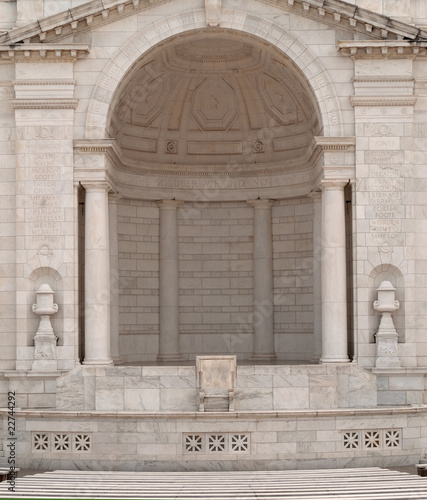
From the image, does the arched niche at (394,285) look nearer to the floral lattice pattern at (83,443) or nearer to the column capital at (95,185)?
the column capital at (95,185)

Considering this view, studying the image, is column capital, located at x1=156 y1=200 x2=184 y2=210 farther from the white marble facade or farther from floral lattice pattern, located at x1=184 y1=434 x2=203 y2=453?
floral lattice pattern, located at x1=184 y1=434 x2=203 y2=453

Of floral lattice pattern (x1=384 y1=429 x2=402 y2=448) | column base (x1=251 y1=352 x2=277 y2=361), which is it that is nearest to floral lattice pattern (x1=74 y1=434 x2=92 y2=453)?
floral lattice pattern (x1=384 y1=429 x2=402 y2=448)

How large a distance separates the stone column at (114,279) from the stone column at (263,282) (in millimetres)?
5265

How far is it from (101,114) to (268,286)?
10.1 metres

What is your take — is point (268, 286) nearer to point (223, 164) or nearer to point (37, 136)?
point (223, 164)

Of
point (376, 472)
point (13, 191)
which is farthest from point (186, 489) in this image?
point (13, 191)

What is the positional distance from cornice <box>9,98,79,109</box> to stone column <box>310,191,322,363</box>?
9.30m

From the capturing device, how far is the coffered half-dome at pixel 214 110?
1409 inches

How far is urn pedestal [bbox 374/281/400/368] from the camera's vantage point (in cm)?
3127

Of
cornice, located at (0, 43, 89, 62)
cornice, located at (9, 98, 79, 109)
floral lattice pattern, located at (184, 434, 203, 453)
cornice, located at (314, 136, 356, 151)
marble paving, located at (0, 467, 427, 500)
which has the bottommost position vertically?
marble paving, located at (0, 467, 427, 500)

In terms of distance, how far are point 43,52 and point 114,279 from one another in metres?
8.77

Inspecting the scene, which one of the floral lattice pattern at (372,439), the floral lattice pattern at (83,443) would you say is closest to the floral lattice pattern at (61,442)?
the floral lattice pattern at (83,443)

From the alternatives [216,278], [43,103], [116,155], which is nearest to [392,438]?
[216,278]

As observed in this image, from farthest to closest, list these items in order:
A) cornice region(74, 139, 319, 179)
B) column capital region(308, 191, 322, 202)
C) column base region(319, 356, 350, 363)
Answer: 1. column capital region(308, 191, 322, 202)
2. cornice region(74, 139, 319, 179)
3. column base region(319, 356, 350, 363)
